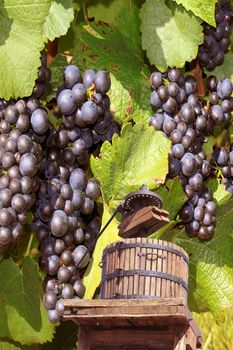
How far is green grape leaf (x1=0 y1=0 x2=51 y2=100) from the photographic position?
2387mm

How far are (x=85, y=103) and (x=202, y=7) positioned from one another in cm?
39

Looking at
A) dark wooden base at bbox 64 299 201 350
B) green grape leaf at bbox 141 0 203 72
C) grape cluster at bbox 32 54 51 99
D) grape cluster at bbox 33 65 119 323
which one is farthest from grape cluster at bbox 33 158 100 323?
green grape leaf at bbox 141 0 203 72

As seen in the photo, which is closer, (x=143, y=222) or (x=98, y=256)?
(x=143, y=222)

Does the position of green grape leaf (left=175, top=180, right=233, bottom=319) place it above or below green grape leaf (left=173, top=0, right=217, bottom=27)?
below

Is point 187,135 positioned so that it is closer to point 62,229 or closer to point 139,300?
point 62,229

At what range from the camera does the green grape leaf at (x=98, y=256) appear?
2369 millimetres

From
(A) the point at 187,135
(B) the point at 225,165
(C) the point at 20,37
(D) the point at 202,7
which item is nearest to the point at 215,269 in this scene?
(B) the point at 225,165

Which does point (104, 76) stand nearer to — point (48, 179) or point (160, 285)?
point (48, 179)

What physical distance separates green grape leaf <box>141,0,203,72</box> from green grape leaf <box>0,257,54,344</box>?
523 millimetres

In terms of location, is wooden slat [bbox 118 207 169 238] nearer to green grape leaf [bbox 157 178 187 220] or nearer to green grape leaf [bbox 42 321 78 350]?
green grape leaf [bbox 157 178 187 220]

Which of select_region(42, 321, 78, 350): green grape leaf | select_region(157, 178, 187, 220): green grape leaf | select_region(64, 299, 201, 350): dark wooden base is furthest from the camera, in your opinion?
select_region(42, 321, 78, 350): green grape leaf

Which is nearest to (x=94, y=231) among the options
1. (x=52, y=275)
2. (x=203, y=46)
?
(x=52, y=275)

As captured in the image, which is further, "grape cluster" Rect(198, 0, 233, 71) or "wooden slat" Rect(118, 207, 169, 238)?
"grape cluster" Rect(198, 0, 233, 71)

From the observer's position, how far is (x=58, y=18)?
97.3 inches
